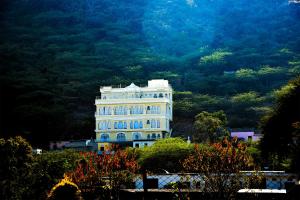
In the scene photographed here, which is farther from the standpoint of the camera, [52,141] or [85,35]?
[85,35]

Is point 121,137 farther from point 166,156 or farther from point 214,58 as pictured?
point 214,58

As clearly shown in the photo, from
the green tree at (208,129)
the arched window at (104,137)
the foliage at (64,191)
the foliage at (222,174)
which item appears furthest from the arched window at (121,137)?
the foliage at (64,191)

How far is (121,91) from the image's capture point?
210ft

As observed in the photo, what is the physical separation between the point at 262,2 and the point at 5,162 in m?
140

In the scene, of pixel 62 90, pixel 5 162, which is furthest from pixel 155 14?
pixel 5 162

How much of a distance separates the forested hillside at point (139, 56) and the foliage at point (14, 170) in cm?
3929

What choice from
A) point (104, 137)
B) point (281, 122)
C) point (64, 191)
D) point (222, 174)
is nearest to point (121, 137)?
point (104, 137)

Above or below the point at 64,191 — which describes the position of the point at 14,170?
above

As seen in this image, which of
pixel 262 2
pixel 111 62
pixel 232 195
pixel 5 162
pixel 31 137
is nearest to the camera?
pixel 232 195

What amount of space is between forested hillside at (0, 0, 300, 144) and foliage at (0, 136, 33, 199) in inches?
1547

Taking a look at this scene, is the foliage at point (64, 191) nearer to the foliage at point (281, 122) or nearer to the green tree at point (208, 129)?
the foliage at point (281, 122)

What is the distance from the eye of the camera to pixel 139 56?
111625mm

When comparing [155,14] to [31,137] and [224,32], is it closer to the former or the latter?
[224,32]

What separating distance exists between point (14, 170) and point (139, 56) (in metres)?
95.1
